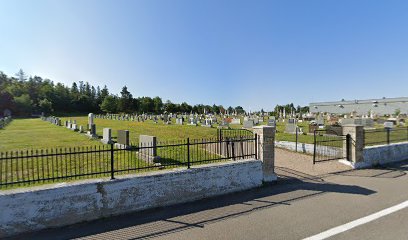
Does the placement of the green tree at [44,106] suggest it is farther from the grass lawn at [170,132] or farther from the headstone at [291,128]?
the headstone at [291,128]

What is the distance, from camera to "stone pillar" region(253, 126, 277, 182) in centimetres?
830

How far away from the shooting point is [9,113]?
8125 centimetres

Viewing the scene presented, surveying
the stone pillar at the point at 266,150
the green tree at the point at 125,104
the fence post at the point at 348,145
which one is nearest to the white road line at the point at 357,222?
the stone pillar at the point at 266,150

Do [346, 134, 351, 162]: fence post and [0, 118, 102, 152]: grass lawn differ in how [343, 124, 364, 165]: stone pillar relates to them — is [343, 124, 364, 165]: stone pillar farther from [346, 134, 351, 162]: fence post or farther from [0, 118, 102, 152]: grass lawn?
[0, 118, 102, 152]: grass lawn

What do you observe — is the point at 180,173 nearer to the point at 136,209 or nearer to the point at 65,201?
the point at 136,209

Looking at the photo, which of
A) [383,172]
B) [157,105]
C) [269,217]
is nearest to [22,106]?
[157,105]

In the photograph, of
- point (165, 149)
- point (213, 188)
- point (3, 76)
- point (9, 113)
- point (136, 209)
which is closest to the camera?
point (136, 209)

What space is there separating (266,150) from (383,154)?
704 cm

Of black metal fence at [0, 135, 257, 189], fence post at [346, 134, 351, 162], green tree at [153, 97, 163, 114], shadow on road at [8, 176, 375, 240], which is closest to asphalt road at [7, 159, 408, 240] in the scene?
shadow on road at [8, 176, 375, 240]

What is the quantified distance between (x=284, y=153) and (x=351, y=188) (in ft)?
18.8

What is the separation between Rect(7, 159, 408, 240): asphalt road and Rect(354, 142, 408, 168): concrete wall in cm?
331

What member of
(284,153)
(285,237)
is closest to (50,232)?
(285,237)

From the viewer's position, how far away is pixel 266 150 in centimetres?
834

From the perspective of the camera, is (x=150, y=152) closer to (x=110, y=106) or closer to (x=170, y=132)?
(x=170, y=132)
